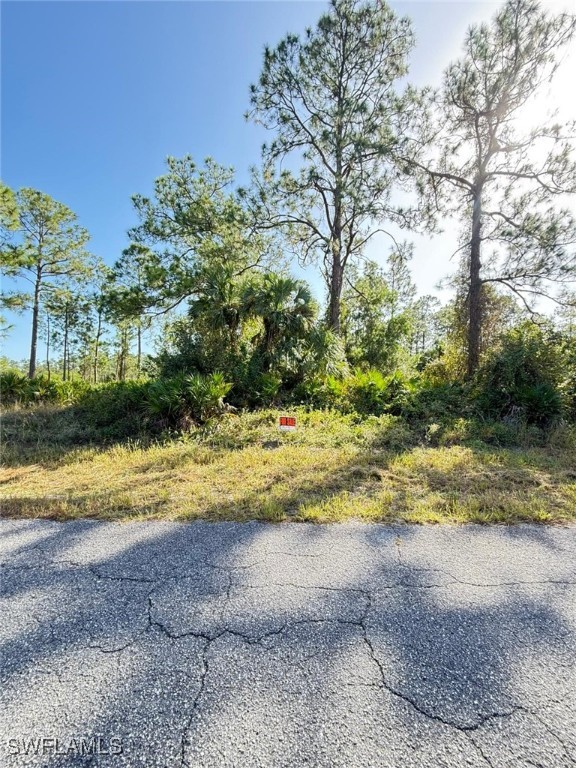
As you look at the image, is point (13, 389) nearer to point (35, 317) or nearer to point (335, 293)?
point (35, 317)

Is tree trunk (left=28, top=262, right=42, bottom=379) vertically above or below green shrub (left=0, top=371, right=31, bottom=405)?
above

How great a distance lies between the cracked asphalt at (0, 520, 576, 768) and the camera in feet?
3.79

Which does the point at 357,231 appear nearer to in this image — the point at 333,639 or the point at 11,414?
the point at 11,414

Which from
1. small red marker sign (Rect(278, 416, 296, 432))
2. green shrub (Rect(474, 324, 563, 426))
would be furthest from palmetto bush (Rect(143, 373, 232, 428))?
green shrub (Rect(474, 324, 563, 426))

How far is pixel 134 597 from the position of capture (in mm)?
1915

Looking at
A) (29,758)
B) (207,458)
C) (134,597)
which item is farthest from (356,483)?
(29,758)

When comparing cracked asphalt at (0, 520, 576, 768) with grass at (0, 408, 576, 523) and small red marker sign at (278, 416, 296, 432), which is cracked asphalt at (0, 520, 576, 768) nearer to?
grass at (0, 408, 576, 523)

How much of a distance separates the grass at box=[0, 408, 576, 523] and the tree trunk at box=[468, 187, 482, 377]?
12.4 feet

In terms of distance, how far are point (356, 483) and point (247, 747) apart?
2848mm

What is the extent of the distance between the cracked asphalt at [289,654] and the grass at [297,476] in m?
0.58

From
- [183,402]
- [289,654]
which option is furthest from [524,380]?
[289,654]

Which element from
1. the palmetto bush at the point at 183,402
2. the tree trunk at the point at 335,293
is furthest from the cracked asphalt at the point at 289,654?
the tree trunk at the point at 335,293

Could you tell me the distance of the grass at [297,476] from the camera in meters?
3.08

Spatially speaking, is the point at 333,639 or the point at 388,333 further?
the point at 388,333
